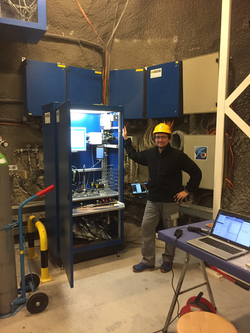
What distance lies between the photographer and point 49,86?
3.71m

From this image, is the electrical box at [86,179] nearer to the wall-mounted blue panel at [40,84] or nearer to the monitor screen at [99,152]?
the monitor screen at [99,152]

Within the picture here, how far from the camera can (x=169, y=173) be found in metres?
2.86

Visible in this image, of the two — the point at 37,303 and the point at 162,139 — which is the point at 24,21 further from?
the point at 37,303

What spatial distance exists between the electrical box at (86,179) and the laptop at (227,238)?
1.37 meters

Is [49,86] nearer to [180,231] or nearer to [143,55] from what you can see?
[143,55]

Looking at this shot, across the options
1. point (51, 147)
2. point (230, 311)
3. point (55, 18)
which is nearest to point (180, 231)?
point (230, 311)

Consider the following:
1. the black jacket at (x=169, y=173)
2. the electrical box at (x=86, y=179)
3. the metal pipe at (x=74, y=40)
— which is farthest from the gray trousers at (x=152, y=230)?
the metal pipe at (x=74, y=40)

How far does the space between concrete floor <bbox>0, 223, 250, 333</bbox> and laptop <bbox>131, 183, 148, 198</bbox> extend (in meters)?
1.02

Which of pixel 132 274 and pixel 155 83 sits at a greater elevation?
pixel 155 83

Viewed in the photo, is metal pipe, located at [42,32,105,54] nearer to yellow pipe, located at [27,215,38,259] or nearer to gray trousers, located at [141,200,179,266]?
yellow pipe, located at [27,215,38,259]

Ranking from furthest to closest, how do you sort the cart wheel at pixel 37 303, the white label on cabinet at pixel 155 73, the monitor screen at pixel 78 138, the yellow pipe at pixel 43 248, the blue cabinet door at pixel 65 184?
the white label on cabinet at pixel 155 73
the monitor screen at pixel 78 138
the yellow pipe at pixel 43 248
the blue cabinet door at pixel 65 184
the cart wheel at pixel 37 303

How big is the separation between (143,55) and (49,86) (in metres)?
1.65

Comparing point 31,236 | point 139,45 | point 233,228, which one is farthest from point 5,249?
point 139,45

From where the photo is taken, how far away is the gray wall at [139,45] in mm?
3006
